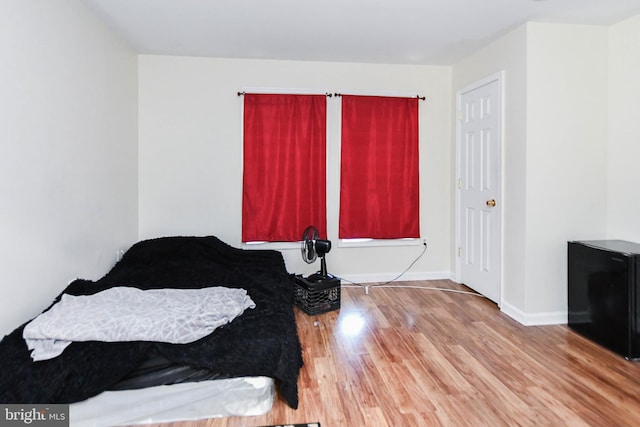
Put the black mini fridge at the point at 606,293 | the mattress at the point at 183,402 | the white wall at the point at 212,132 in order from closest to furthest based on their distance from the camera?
1. the mattress at the point at 183,402
2. the black mini fridge at the point at 606,293
3. the white wall at the point at 212,132

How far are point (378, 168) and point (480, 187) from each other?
1079 millimetres

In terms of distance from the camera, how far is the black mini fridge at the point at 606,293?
236 cm

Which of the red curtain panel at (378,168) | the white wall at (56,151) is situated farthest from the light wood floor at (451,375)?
the white wall at (56,151)

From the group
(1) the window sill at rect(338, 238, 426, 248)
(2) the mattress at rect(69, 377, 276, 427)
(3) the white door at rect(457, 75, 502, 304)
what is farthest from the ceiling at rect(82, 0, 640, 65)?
(2) the mattress at rect(69, 377, 276, 427)

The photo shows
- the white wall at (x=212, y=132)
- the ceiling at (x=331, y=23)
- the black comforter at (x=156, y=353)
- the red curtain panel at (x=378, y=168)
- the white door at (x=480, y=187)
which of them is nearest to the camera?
the black comforter at (x=156, y=353)

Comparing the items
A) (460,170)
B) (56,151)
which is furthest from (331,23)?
(56,151)

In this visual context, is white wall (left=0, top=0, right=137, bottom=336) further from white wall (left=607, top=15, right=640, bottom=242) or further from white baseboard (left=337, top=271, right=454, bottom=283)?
white wall (left=607, top=15, right=640, bottom=242)

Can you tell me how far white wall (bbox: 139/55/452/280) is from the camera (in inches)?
149

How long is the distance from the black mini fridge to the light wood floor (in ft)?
0.35

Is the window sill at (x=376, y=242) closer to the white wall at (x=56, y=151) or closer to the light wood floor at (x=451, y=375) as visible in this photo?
the light wood floor at (x=451, y=375)

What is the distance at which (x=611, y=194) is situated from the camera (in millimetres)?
2984

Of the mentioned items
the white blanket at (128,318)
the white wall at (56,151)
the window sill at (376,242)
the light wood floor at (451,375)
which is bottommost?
the light wood floor at (451,375)

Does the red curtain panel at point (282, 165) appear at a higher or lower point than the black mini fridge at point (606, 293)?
higher

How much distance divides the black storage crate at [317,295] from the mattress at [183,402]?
51.0 inches
